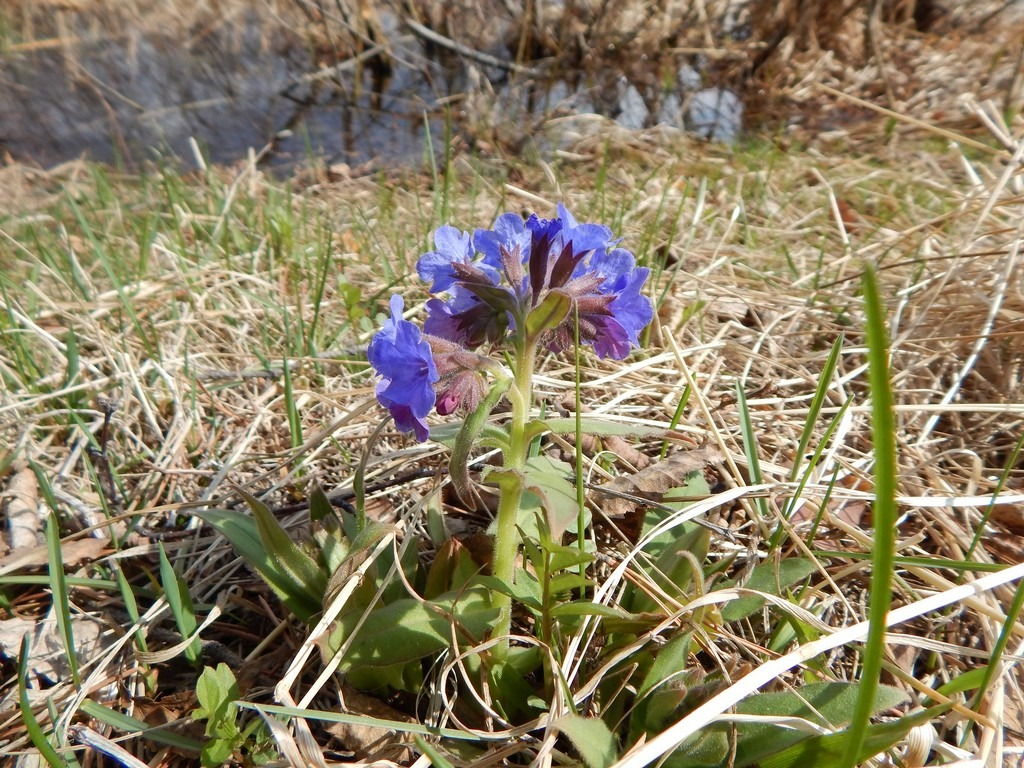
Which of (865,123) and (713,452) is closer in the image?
(713,452)

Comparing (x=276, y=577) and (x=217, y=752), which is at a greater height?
(x=276, y=577)

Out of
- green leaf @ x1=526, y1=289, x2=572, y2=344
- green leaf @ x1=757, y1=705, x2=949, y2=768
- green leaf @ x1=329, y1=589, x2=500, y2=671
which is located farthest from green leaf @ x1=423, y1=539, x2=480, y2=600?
green leaf @ x1=757, y1=705, x2=949, y2=768

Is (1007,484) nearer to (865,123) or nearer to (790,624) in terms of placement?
(790,624)

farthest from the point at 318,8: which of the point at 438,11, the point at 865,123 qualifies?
the point at 865,123

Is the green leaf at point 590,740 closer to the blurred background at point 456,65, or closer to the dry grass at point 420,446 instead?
the dry grass at point 420,446

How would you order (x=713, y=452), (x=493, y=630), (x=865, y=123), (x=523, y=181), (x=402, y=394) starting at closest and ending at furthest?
1. (x=402, y=394)
2. (x=493, y=630)
3. (x=713, y=452)
4. (x=523, y=181)
5. (x=865, y=123)

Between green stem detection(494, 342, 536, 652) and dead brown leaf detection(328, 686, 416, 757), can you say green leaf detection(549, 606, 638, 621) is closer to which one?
green stem detection(494, 342, 536, 652)

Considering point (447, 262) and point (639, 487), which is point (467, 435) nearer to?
point (447, 262)

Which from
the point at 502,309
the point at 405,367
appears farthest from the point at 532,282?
the point at 405,367
